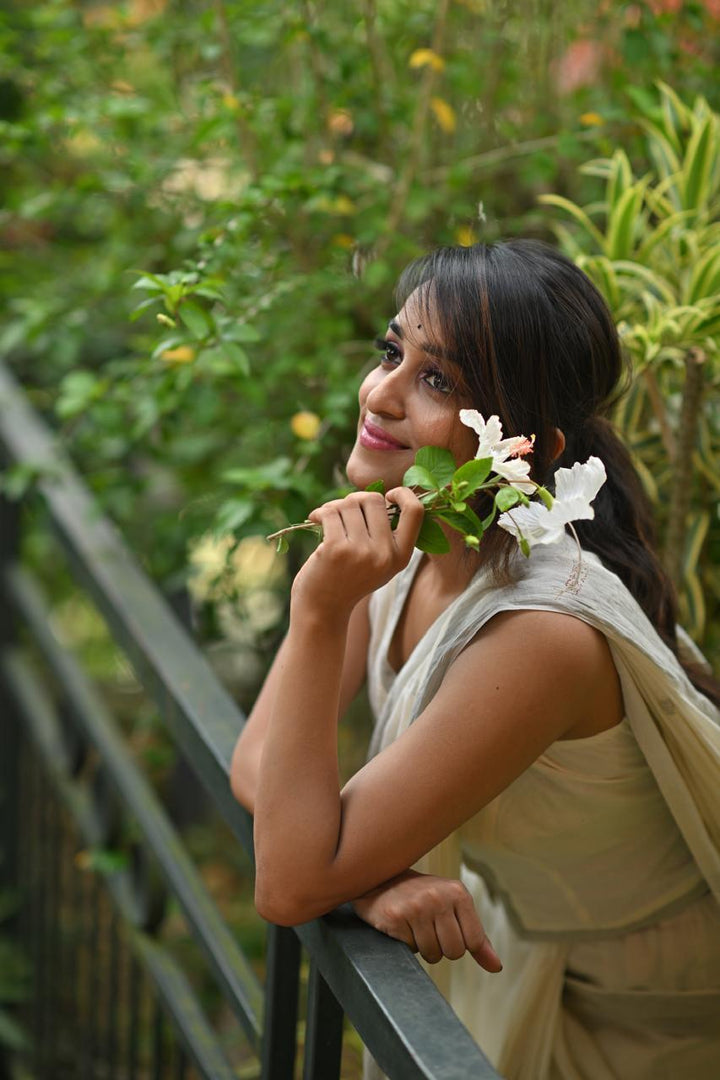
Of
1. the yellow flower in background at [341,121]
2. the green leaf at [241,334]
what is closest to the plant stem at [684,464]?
the green leaf at [241,334]

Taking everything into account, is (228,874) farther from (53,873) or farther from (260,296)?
(260,296)

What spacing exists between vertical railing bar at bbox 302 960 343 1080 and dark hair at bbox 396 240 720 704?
0.54m

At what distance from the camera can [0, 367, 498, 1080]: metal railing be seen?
120cm

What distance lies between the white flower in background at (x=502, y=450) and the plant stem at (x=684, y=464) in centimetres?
74

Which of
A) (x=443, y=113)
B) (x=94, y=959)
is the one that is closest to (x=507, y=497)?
(x=443, y=113)

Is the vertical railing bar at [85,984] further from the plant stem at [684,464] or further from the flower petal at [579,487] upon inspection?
the flower petal at [579,487]

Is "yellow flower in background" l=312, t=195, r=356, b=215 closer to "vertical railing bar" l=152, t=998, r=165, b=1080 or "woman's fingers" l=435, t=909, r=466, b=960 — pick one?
"woman's fingers" l=435, t=909, r=466, b=960

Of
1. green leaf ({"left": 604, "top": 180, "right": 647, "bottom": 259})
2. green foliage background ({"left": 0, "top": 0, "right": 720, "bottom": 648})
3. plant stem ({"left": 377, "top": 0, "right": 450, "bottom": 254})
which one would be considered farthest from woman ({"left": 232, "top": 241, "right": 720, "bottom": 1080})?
plant stem ({"left": 377, "top": 0, "right": 450, "bottom": 254})

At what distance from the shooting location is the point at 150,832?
2.17 metres

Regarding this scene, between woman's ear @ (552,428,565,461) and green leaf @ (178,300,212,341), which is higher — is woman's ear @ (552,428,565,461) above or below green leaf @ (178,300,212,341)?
below

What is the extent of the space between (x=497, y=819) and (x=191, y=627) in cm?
172

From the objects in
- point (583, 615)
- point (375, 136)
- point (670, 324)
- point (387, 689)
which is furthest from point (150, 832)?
point (375, 136)

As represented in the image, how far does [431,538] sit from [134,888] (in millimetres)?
1485

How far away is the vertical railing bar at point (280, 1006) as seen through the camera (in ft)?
4.85
